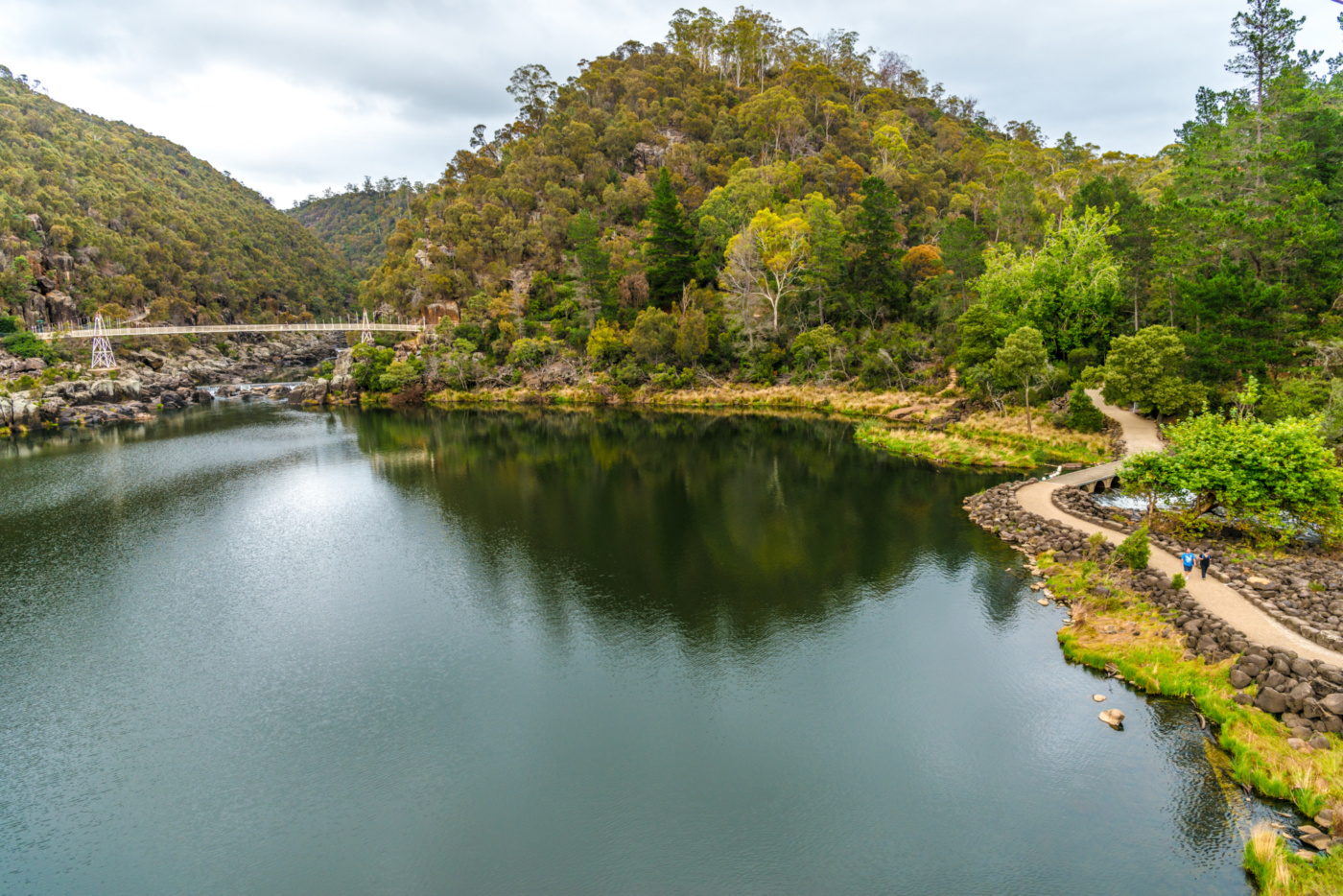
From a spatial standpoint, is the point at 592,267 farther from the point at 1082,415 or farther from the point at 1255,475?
the point at 1255,475

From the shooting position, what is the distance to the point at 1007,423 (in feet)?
140

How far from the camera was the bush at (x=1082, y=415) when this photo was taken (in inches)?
1507

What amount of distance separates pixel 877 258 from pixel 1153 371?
30312 millimetres

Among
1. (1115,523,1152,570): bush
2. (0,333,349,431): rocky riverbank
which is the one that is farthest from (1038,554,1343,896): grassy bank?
(0,333,349,431): rocky riverbank

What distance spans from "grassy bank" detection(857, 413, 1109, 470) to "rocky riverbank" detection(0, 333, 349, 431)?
77465mm

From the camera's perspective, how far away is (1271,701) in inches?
544

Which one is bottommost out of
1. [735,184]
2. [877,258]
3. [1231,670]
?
[1231,670]

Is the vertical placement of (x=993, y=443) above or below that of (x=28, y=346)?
below

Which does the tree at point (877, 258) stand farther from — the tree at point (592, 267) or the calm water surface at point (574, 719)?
the calm water surface at point (574, 719)

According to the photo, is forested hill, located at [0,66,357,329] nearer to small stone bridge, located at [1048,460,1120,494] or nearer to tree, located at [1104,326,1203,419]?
small stone bridge, located at [1048,460,1120,494]

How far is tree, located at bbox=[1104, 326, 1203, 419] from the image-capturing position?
34.2 meters

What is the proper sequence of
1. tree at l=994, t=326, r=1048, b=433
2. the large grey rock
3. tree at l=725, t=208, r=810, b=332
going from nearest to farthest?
the large grey rock < tree at l=994, t=326, r=1048, b=433 < tree at l=725, t=208, r=810, b=332

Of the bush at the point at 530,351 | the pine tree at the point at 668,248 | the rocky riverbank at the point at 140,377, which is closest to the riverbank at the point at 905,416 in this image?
the bush at the point at 530,351

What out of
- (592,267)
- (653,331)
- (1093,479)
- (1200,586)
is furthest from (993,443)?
(592,267)
